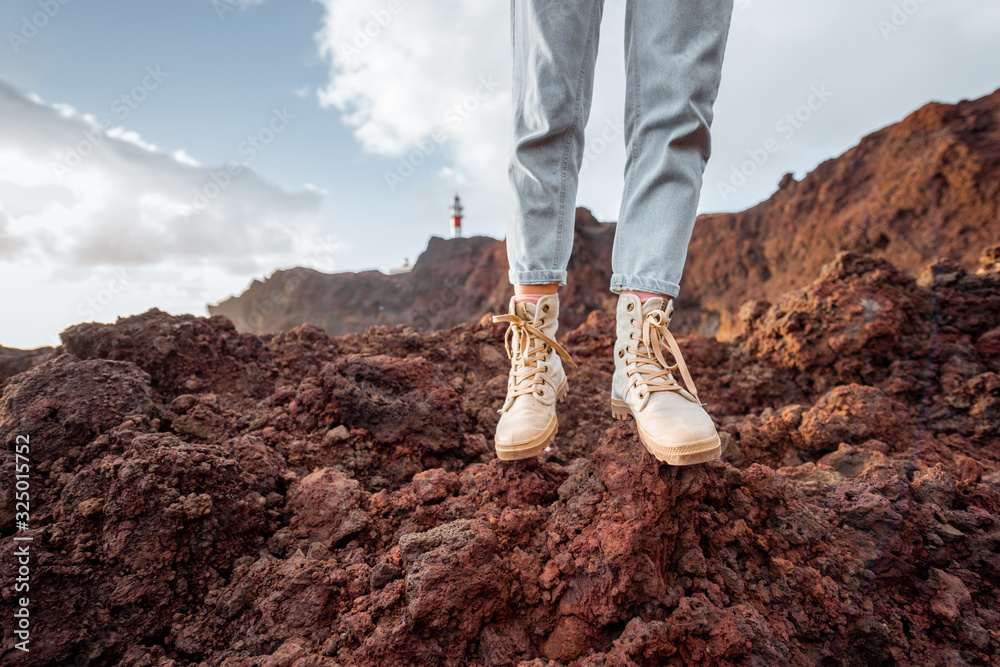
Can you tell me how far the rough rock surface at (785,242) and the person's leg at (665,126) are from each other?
6.41 m

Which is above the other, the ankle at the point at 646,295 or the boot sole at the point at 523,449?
the ankle at the point at 646,295

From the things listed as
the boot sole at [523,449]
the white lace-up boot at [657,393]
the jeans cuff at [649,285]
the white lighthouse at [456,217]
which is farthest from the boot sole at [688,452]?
the white lighthouse at [456,217]

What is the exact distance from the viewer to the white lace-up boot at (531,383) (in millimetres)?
1266

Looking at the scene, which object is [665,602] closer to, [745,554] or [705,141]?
[745,554]

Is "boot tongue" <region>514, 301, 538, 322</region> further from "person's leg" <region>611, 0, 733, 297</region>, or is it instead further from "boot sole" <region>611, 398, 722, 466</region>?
"boot sole" <region>611, 398, 722, 466</region>

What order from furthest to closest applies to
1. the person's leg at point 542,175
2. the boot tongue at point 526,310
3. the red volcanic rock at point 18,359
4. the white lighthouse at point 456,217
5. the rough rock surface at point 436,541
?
the white lighthouse at point 456,217, the red volcanic rock at point 18,359, the boot tongue at point 526,310, the person's leg at point 542,175, the rough rock surface at point 436,541

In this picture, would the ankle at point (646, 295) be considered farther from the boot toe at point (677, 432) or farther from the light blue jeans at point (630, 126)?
the boot toe at point (677, 432)

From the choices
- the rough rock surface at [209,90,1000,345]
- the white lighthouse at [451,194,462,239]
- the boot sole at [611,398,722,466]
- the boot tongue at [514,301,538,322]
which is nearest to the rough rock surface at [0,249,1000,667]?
the boot sole at [611,398,722,466]

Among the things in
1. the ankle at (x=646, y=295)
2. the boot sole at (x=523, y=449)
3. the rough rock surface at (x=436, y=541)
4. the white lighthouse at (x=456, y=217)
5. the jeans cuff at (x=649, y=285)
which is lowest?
the rough rock surface at (x=436, y=541)

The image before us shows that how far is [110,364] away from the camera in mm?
1528

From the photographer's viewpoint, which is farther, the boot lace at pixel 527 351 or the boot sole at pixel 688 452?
the boot lace at pixel 527 351

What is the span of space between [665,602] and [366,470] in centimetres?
102

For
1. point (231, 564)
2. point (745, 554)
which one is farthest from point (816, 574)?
point (231, 564)

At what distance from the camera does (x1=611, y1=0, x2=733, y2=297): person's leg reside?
1.22m
